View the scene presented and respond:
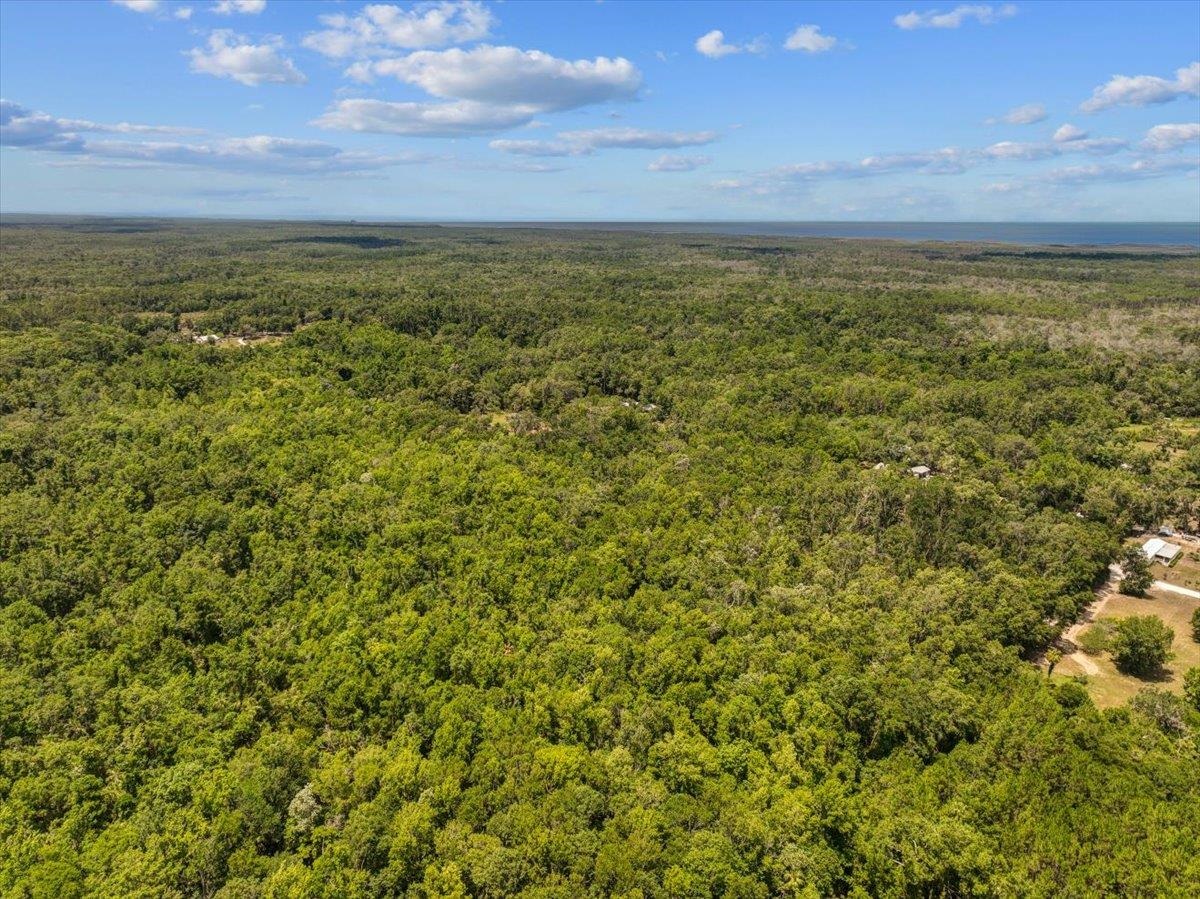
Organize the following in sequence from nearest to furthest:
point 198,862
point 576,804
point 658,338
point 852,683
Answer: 1. point 198,862
2. point 576,804
3. point 852,683
4. point 658,338

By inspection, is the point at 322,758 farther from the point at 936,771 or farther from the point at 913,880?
the point at 936,771

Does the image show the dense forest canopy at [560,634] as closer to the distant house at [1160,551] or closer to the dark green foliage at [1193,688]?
the distant house at [1160,551]

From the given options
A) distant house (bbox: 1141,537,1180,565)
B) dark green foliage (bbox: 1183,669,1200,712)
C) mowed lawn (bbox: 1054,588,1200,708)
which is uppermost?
distant house (bbox: 1141,537,1180,565)

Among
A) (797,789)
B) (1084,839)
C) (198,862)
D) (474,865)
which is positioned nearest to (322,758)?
(198,862)

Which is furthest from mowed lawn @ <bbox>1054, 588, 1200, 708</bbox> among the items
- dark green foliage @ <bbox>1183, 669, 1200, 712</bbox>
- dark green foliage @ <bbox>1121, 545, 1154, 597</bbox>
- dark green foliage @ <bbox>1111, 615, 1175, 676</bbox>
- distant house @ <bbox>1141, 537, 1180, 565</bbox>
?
distant house @ <bbox>1141, 537, 1180, 565</bbox>

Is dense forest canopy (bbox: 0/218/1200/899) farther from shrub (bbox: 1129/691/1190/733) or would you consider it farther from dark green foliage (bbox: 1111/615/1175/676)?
dark green foliage (bbox: 1111/615/1175/676)

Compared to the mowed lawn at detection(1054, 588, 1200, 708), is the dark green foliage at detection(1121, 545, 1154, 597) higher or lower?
higher

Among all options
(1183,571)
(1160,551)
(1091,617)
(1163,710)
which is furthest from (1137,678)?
(1160,551)

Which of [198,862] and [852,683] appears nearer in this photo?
[198,862]
